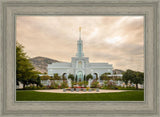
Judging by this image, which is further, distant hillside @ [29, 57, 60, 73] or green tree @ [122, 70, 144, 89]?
distant hillside @ [29, 57, 60, 73]

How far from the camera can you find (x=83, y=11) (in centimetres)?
394

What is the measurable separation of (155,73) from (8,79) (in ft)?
12.0

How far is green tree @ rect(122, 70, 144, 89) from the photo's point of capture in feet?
16.8

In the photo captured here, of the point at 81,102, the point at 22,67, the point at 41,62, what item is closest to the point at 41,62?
the point at 41,62

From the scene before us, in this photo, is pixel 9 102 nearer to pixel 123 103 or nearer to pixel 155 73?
pixel 123 103

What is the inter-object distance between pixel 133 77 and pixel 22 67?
3.97 m

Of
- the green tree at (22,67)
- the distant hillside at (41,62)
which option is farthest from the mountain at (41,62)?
the green tree at (22,67)

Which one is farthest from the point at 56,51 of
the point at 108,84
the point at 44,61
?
the point at 108,84

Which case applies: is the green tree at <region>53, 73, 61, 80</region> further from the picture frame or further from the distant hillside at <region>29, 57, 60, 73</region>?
the picture frame

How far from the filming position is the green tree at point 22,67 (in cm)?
517

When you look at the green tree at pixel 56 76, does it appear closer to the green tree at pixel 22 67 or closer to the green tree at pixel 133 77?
the green tree at pixel 22 67

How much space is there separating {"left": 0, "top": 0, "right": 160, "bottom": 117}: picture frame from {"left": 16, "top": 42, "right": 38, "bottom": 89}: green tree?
4.01 feet

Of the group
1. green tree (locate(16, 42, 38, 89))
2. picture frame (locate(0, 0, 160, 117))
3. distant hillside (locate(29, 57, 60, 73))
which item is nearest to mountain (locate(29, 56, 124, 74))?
distant hillside (locate(29, 57, 60, 73))

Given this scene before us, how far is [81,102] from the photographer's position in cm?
394
